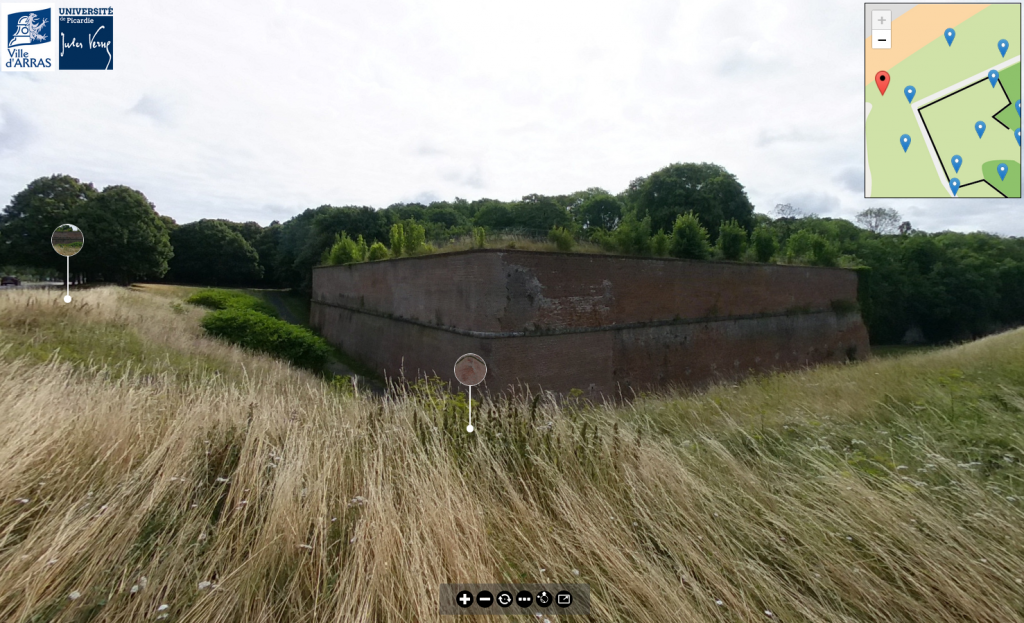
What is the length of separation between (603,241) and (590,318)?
270 centimetres

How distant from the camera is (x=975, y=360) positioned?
6.98 metres

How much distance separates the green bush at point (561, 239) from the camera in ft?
39.0

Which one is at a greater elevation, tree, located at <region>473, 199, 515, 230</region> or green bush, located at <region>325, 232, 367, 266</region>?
tree, located at <region>473, 199, 515, 230</region>

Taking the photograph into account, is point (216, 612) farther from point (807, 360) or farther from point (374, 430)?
point (807, 360)

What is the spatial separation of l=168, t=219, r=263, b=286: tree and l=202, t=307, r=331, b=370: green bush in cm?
2411

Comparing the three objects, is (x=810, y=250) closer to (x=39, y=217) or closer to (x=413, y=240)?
(x=413, y=240)

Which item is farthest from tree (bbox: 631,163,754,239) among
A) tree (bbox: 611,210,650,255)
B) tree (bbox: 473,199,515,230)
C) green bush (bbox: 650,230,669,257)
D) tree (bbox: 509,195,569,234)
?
tree (bbox: 611,210,650,255)

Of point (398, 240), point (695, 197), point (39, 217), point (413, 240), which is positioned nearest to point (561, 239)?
point (413, 240)

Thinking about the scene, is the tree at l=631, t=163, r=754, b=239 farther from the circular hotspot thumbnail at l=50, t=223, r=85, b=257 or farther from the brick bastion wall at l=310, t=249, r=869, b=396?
the circular hotspot thumbnail at l=50, t=223, r=85, b=257

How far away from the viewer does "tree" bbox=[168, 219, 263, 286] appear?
114ft

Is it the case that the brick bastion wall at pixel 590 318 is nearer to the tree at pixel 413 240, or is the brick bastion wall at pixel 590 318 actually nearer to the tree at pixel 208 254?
the tree at pixel 413 240

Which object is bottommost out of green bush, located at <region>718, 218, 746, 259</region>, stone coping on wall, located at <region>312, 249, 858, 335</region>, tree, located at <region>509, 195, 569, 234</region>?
stone coping on wall, located at <region>312, 249, 858, 335</region>

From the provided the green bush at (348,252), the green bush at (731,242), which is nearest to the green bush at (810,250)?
the green bush at (731,242)

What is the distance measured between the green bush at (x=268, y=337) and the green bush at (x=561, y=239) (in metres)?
7.98
